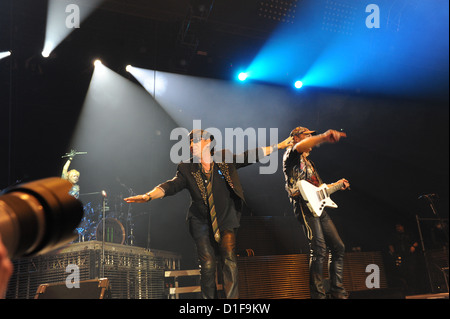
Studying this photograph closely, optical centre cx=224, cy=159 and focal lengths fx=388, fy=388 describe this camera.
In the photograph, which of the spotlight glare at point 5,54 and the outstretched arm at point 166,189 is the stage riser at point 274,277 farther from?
the spotlight glare at point 5,54

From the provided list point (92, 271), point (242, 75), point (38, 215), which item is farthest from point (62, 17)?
point (38, 215)

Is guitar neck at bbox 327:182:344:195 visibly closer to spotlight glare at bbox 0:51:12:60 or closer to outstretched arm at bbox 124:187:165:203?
outstretched arm at bbox 124:187:165:203

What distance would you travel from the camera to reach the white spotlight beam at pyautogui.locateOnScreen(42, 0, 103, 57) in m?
6.71

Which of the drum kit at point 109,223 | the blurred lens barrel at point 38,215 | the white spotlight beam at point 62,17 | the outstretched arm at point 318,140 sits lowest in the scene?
the blurred lens barrel at point 38,215

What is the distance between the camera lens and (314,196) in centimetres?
429

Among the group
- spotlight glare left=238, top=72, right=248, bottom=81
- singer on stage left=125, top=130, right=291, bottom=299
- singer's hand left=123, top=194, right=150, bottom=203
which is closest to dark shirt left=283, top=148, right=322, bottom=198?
singer on stage left=125, top=130, right=291, bottom=299

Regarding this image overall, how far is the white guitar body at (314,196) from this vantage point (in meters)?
4.21

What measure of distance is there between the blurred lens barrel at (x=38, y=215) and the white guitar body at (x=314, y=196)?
11.9ft

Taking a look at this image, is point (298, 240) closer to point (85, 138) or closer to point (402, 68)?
point (402, 68)

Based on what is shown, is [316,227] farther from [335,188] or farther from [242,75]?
[242,75]

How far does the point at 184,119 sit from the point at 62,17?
318cm

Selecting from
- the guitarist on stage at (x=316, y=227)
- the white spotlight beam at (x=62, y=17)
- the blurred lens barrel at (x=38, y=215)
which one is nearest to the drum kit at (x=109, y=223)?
the white spotlight beam at (x=62, y=17)

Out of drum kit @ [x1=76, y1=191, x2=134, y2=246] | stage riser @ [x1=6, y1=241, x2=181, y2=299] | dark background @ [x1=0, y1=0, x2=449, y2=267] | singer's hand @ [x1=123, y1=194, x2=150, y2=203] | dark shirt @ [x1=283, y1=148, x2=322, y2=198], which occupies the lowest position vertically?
stage riser @ [x1=6, y1=241, x2=181, y2=299]

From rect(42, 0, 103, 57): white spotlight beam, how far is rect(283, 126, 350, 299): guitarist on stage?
467 cm
